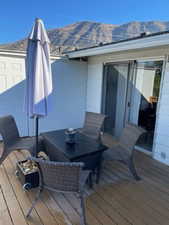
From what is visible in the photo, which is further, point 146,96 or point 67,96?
point 67,96

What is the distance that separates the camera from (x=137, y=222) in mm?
1916

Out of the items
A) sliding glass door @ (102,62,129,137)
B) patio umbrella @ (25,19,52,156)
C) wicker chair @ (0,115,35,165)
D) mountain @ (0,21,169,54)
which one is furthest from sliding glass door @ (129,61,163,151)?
mountain @ (0,21,169,54)

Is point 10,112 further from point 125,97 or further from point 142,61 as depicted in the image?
point 142,61

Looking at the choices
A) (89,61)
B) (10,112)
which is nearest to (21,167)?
(10,112)

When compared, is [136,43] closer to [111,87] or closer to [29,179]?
[111,87]

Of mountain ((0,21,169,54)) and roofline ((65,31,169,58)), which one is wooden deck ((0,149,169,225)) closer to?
roofline ((65,31,169,58))

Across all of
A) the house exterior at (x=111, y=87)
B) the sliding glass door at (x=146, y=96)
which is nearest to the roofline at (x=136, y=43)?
the house exterior at (x=111, y=87)

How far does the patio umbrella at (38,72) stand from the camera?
7.09 feet

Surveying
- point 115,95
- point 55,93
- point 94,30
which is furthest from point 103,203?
point 94,30

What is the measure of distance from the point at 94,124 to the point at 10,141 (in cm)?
169

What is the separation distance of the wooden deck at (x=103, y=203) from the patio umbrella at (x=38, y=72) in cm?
120

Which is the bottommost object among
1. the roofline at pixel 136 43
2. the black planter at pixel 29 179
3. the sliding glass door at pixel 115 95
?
the black planter at pixel 29 179

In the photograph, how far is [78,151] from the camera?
2.37m

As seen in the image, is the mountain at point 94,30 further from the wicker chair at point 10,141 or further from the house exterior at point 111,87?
the wicker chair at point 10,141
